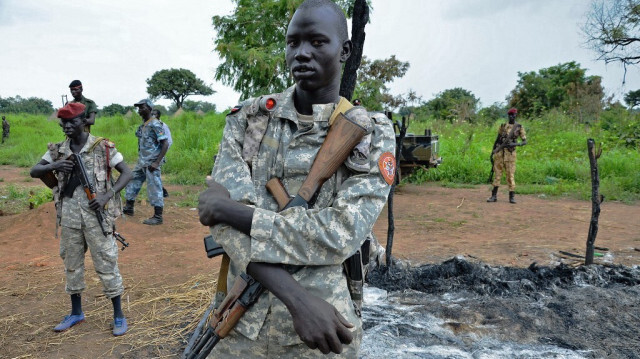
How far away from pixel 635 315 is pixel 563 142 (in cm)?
1219

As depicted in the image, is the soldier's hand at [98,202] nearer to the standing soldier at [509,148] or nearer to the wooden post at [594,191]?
the wooden post at [594,191]

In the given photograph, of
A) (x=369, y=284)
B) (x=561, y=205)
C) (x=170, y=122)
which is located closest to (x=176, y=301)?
(x=369, y=284)

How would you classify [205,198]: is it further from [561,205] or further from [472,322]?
[561,205]

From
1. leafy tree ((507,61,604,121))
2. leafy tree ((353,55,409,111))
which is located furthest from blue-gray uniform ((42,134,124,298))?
leafy tree ((507,61,604,121))

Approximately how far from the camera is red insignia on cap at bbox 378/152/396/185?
50.4 inches

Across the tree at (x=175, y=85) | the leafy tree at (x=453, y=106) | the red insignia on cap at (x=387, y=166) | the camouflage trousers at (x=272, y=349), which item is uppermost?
the tree at (x=175, y=85)

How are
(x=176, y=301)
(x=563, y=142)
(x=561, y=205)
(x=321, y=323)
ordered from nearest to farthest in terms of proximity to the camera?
1. (x=321, y=323)
2. (x=176, y=301)
3. (x=561, y=205)
4. (x=563, y=142)

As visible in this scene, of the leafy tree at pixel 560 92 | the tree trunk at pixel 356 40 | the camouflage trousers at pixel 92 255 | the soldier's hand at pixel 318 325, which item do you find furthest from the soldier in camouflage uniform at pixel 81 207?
the leafy tree at pixel 560 92

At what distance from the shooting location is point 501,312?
338cm

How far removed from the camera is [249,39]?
1180cm

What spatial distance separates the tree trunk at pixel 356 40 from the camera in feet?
11.5

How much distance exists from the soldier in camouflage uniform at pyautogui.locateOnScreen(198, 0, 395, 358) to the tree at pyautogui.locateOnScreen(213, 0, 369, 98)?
31.4 ft

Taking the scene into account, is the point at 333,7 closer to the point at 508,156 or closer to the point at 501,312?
the point at 501,312

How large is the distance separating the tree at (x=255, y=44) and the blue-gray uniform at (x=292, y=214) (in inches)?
378
